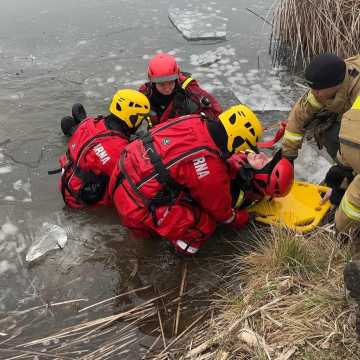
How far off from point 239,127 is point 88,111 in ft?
11.0

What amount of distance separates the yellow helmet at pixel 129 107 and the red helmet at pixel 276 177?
125 cm

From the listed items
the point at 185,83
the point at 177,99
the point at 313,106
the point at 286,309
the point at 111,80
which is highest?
the point at 313,106

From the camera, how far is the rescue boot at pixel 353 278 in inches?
86.0

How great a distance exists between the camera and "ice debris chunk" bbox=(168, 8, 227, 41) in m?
8.40

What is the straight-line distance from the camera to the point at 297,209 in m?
3.87

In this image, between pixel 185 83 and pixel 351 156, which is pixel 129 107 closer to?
pixel 185 83

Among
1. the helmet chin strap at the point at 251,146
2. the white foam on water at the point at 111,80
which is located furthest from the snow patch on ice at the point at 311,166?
the white foam on water at the point at 111,80

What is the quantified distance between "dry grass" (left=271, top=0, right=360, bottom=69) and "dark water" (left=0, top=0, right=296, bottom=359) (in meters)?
0.46

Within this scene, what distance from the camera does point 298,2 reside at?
6.58 metres

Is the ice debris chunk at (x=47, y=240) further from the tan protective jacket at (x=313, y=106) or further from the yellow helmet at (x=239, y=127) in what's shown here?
the tan protective jacket at (x=313, y=106)

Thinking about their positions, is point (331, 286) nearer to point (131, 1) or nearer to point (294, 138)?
point (294, 138)

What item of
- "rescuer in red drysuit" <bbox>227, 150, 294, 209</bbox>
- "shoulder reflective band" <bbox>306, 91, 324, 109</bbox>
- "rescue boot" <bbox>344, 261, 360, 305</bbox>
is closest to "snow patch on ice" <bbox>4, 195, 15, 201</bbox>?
"rescuer in red drysuit" <bbox>227, 150, 294, 209</bbox>

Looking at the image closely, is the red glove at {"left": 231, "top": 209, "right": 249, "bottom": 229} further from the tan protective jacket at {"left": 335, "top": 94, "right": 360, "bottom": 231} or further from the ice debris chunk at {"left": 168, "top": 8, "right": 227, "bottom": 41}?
the ice debris chunk at {"left": 168, "top": 8, "right": 227, "bottom": 41}

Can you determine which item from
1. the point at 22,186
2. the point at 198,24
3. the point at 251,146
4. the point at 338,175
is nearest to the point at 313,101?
the point at 338,175
